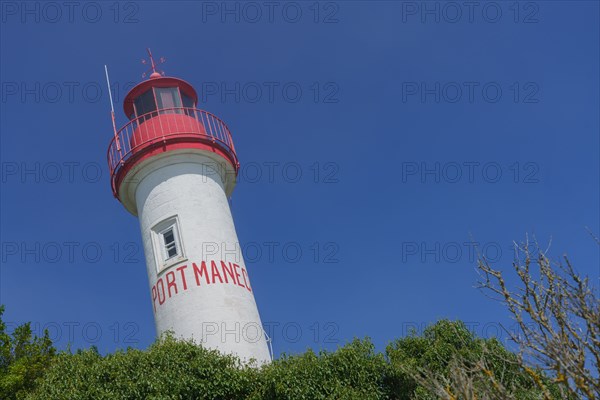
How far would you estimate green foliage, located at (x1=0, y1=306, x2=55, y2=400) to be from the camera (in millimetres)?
16219

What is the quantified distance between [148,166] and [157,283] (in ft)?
12.6

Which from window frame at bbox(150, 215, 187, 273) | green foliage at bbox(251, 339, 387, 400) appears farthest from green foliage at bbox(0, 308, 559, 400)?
window frame at bbox(150, 215, 187, 273)

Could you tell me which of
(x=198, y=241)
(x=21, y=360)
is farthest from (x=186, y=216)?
(x=21, y=360)

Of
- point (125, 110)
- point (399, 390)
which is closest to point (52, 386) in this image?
point (399, 390)

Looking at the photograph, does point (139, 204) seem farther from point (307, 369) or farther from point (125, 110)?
point (307, 369)

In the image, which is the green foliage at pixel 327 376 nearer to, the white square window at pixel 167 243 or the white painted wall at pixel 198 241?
the white painted wall at pixel 198 241

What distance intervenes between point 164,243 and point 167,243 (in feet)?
0.30

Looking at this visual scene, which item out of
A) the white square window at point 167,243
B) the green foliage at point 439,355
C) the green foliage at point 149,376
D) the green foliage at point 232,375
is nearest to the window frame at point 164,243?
the white square window at point 167,243

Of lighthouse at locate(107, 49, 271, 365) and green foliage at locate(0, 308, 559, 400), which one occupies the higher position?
lighthouse at locate(107, 49, 271, 365)

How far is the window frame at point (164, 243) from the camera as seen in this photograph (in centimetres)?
1823

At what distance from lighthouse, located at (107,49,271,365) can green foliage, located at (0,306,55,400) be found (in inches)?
136

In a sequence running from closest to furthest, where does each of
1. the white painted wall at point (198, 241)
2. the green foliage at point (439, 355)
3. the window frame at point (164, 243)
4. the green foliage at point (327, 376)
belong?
the green foliage at point (327, 376) → the green foliage at point (439, 355) → the white painted wall at point (198, 241) → the window frame at point (164, 243)

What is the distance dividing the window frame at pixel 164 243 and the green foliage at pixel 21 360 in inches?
162

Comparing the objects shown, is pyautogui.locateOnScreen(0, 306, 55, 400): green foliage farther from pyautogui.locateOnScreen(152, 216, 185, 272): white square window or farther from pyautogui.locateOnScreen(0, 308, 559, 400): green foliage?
pyautogui.locateOnScreen(152, 216, 185, 272): white square window
